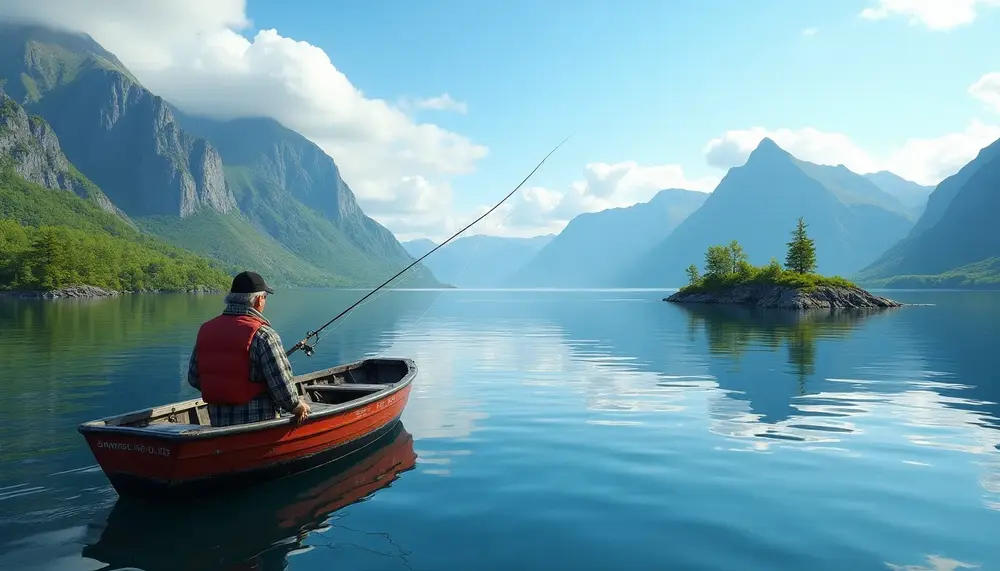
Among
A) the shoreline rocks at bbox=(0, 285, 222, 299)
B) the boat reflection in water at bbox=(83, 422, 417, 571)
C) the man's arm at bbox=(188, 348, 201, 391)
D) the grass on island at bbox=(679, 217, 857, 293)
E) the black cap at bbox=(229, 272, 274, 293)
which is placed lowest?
the boat reflection in water at bbox=(83, 422, 417, 571)

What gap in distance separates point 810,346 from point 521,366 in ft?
65.9

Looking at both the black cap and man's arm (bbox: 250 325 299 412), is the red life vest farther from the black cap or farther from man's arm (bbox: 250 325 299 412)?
the black cap

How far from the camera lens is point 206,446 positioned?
9.75 meters

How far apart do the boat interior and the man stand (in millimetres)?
732

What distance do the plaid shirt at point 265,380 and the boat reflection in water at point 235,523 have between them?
1.38m

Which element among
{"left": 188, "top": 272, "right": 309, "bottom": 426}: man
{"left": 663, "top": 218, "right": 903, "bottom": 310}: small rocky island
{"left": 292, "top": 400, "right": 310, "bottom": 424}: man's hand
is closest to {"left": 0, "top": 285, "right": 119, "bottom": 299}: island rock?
{"left": 663, "top": 218, "right": 903, "bottom": 310}: small rocky island

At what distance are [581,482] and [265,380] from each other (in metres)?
6.25

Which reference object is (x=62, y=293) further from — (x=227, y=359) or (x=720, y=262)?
(x=227, y=359)

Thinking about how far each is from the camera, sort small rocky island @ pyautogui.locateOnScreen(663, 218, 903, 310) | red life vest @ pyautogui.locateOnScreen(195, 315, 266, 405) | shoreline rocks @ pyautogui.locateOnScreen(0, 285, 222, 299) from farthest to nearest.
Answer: shoreline rocks @ pyautogui.locateOnScreen(0, 285, 222, 299)
small rocky island @ pyautogui.locateOnScreen(663, 218, 903, 310)
red life vest @ pyautogui.locateOnScreen(195, 315, 266, 405)

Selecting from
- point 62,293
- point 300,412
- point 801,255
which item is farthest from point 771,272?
point 62,293

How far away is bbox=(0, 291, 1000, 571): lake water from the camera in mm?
8164

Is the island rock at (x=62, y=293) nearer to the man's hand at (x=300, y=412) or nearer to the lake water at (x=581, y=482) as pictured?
the lake water at (x=581, y=482)

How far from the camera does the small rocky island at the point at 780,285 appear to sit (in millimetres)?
89688

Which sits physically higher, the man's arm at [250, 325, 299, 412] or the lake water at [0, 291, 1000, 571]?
the man's arm at [250, 325, 299, 412]
